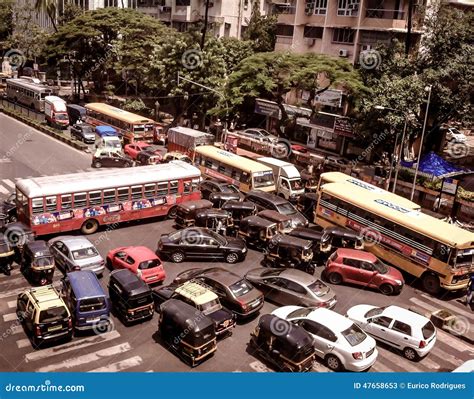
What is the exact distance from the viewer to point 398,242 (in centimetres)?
2433

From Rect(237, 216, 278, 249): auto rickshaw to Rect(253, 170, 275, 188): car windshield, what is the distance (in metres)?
6.03

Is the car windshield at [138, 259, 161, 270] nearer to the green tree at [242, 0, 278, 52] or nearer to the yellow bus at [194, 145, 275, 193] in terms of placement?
the yellow bus at [194, 145, 275, 193]

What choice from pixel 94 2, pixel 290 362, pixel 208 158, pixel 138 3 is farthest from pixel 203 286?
pixel 94 2

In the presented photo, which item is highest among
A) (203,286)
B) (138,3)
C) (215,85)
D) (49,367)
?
(138,3)

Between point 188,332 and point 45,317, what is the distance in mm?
4757

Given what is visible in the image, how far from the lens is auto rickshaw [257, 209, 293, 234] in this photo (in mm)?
26156

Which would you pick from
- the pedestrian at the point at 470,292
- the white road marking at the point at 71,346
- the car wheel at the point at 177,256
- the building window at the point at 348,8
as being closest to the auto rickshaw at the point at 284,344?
the white road marking at the point at 71,346

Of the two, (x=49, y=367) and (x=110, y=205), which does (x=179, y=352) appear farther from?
(x=110, y=205)

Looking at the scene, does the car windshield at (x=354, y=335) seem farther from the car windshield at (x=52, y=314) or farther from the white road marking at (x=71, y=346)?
the car windshield at (x=52, y=314)

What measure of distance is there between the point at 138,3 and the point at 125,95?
20.6 meters

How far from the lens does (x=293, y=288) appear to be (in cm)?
2009

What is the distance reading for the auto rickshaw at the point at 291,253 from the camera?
75.6ft

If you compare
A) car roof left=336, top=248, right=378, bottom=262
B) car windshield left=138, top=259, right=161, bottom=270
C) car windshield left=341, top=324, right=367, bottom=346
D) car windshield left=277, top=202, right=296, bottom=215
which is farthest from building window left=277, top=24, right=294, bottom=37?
car windshield left=341, top=324, right=367, bottom=346

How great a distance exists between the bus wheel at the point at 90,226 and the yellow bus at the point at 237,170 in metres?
10.1
